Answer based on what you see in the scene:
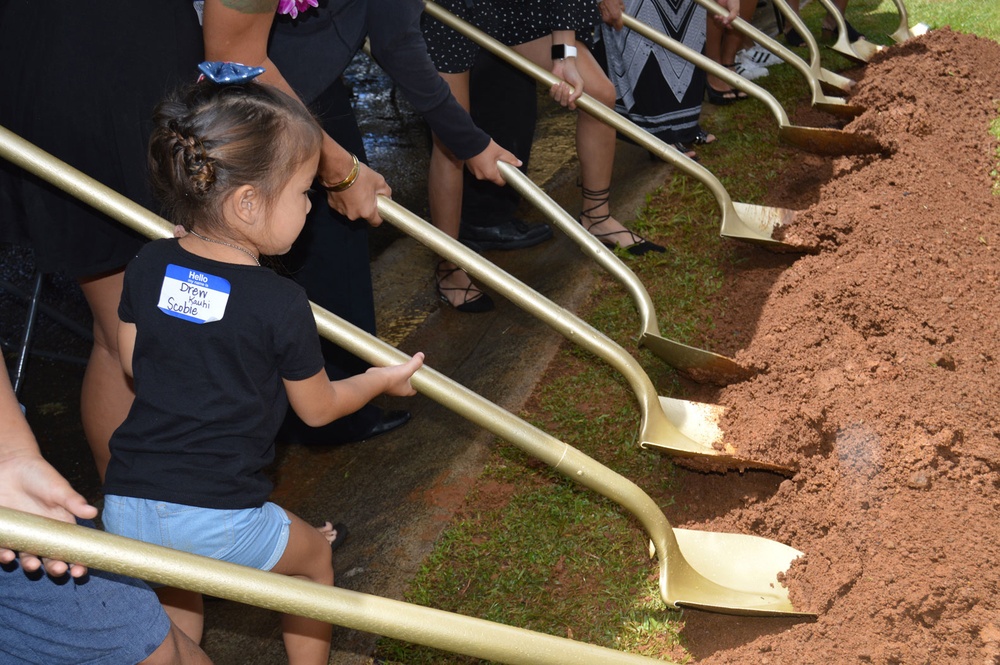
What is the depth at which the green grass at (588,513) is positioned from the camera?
2199 mm

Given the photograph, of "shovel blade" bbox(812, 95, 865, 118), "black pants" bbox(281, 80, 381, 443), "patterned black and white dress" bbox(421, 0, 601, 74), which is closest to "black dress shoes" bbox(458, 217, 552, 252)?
"patterned black and white dress" bbox(421, 0, 601, 74)

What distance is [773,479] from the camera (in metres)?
2.54

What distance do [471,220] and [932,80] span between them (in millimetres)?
2387

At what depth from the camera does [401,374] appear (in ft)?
6.13

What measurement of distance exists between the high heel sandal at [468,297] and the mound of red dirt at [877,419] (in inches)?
35.1

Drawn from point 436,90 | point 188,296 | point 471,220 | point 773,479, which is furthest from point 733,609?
point 471,220

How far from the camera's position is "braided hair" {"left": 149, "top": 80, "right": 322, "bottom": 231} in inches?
58.5

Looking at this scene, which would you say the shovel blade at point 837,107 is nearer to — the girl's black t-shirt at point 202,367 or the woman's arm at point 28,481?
the girl's black t-shirt at point 202,367

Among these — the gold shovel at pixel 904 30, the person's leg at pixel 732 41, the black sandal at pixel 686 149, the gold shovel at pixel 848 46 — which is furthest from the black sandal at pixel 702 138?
the gold shovel at pixel 904 30

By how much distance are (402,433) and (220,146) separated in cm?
155

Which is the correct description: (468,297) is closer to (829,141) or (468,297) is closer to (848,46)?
(829,141)

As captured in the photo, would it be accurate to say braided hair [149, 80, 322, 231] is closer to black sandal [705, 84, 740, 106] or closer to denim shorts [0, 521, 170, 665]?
denim shorts [0, 521, 170, 665]

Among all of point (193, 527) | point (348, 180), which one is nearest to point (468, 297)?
point (348, 180)

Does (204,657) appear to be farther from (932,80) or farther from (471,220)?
(932,80)
